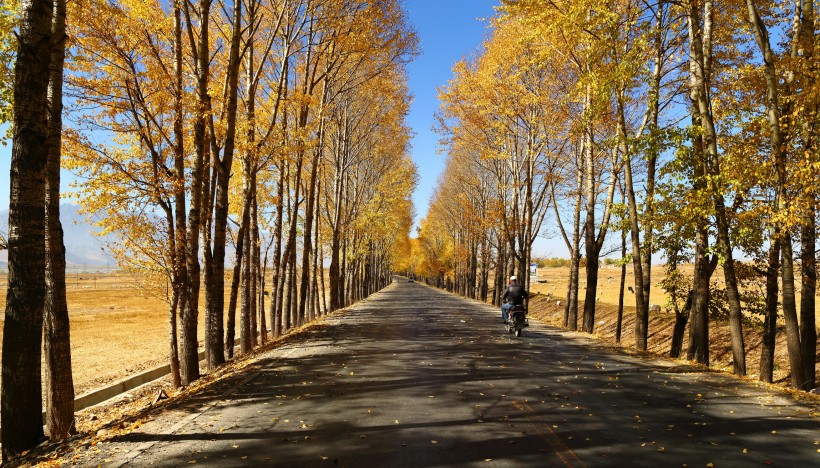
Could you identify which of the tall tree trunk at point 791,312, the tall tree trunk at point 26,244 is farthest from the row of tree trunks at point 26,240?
the tall tree trunk at point 791,312

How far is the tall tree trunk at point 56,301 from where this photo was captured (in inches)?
270

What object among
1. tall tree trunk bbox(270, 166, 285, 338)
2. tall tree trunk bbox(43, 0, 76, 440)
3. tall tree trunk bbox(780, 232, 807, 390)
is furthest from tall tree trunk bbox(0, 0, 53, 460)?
tall tree trunk bbox(270, 166, 285, 338)

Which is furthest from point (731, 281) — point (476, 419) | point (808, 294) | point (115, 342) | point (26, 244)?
point (115, 342)

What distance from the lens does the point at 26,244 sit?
5520 mm

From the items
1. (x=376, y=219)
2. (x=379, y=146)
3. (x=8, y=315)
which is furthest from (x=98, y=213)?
(x=376, y=219)

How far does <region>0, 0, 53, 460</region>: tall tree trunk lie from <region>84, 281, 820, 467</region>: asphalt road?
3.33ft

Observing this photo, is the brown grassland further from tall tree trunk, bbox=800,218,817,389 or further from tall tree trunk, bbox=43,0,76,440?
tall tree trunk, bbox=43,0,76,440

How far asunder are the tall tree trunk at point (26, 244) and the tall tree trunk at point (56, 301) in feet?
4.30

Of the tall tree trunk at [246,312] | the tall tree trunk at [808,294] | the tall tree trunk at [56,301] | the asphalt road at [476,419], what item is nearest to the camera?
the asphalt road at [476,419]

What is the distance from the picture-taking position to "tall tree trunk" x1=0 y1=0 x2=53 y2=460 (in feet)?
17.9

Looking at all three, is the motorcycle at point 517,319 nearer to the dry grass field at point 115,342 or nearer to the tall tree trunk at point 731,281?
the tall tree trunk at point 731,281

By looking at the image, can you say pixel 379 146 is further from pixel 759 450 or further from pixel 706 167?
pixel 759 450

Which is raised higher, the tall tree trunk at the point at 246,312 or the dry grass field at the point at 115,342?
the tall tree trunk at the point at 246,312

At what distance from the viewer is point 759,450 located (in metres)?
5.20
